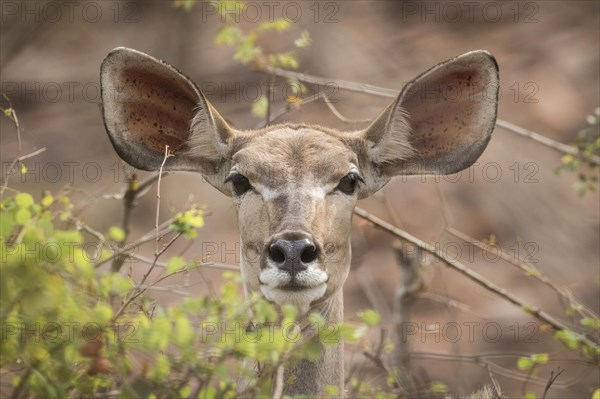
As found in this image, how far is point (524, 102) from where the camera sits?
15.4m

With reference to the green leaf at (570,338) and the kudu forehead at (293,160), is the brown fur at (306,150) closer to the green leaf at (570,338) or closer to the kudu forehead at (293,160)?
the kudu forehead at (293,160)

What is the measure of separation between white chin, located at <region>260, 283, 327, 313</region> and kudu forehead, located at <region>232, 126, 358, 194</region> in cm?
68

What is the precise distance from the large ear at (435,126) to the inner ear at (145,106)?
1.10 m

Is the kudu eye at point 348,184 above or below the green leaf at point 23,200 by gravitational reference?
above

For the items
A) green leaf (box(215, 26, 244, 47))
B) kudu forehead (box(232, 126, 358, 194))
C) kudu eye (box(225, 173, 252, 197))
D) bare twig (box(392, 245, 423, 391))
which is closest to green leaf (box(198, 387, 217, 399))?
kudu forehead (box(232, 126, 358, 194))

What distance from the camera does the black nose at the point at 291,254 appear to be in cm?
488

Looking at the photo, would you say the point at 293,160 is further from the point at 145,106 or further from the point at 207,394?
the point at 207,394

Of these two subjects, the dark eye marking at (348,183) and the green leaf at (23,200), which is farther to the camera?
the dark eye marking at (348,183)

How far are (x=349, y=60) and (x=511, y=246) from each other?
4.81 meters

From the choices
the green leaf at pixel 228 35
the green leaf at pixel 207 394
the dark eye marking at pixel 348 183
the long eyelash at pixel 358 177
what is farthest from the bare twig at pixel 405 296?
the green leaf at pixel 207 394

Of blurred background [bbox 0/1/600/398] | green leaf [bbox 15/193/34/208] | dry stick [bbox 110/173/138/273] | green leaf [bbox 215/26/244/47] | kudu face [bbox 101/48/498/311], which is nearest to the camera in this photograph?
green leaf [bbox 15/193/34/208]

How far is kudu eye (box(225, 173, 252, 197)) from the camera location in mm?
5746

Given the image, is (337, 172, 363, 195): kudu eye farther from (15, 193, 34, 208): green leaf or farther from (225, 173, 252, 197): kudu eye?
(15, 193, 34, 208): green leaf

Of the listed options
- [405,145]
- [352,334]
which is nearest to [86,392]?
[352,334]
